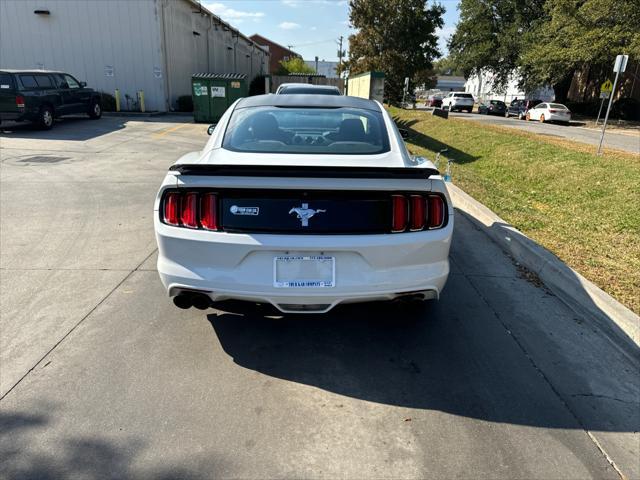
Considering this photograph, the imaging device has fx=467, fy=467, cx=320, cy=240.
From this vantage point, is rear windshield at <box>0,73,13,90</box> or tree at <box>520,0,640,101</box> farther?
tree at <box>520,0,640,101</box>

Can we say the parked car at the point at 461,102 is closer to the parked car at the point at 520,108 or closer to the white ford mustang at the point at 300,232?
the parked car at the point at 520,108

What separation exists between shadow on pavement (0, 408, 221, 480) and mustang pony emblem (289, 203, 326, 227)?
1.47 metres

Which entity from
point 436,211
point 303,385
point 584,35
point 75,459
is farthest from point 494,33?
point 75,459

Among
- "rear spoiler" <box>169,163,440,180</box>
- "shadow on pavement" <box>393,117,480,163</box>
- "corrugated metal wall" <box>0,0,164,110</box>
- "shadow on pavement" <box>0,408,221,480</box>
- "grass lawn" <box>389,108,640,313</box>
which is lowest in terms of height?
"shadow on pavement" <box>0,408,221,480</box>

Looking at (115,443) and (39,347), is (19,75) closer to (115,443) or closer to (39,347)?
(39,347)

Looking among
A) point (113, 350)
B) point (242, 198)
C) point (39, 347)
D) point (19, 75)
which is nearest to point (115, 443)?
point (113, 350)

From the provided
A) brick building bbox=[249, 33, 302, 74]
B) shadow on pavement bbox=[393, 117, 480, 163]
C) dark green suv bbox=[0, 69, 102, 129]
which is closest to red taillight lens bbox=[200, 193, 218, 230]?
shadow on pavement bbox=[393, 117, 480, 163]

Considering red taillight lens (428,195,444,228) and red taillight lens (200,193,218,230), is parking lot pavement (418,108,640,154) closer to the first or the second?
red taillight lens (428,195,444,228)

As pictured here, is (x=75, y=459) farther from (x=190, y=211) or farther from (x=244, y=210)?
(x=244, y=210)

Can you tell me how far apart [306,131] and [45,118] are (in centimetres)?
1488

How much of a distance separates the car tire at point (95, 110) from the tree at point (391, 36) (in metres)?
26.4

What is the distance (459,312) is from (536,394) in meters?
1.15

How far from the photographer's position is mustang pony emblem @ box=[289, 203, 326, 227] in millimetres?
2994

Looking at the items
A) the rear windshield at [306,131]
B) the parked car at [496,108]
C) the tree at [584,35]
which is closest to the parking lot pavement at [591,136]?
the tree at [584,35]
